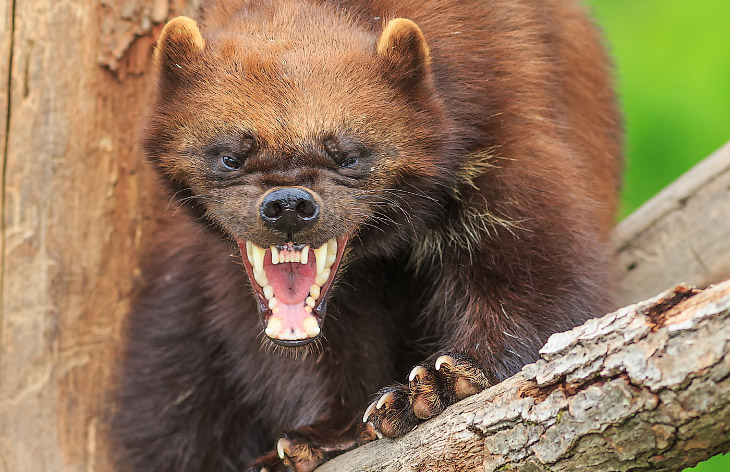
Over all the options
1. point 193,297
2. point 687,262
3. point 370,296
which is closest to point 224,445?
point 193,297

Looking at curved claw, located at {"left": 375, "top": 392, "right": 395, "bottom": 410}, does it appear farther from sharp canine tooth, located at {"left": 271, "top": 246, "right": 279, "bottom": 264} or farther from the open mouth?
sharp canine tooth, located at {"left": 271, "top": 246, "right": 279, "bottom": 264}

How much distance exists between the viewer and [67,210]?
4262mm

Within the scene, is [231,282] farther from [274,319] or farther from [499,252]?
[499,252]

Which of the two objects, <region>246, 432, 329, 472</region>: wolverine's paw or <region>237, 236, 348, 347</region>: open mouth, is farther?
<region>246, 432, 329, 472</region>: wolverine's paw

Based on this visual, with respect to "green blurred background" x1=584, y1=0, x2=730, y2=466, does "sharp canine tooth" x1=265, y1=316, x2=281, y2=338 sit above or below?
below

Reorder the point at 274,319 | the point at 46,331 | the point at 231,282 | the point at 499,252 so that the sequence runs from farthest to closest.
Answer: the point at 46,331 → the point at 231,282 → the point at 499,252 → the point at 274,319

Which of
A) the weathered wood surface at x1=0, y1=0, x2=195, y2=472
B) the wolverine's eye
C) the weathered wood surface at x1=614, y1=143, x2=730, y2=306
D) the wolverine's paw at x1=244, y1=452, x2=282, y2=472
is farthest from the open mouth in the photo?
the weathered wood surface at x1=614, y1=143, x2=730, y2=306

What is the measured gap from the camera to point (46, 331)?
14.2 feet

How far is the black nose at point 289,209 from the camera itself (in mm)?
3027

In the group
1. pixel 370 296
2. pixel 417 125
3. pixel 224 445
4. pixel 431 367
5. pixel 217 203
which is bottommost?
pixel 224 445

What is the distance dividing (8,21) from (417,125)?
175 cm

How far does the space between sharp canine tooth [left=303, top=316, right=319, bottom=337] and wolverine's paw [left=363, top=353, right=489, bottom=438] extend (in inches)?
13.8

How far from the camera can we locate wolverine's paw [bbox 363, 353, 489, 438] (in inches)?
128

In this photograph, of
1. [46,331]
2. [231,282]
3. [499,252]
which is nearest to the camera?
[499,252]
